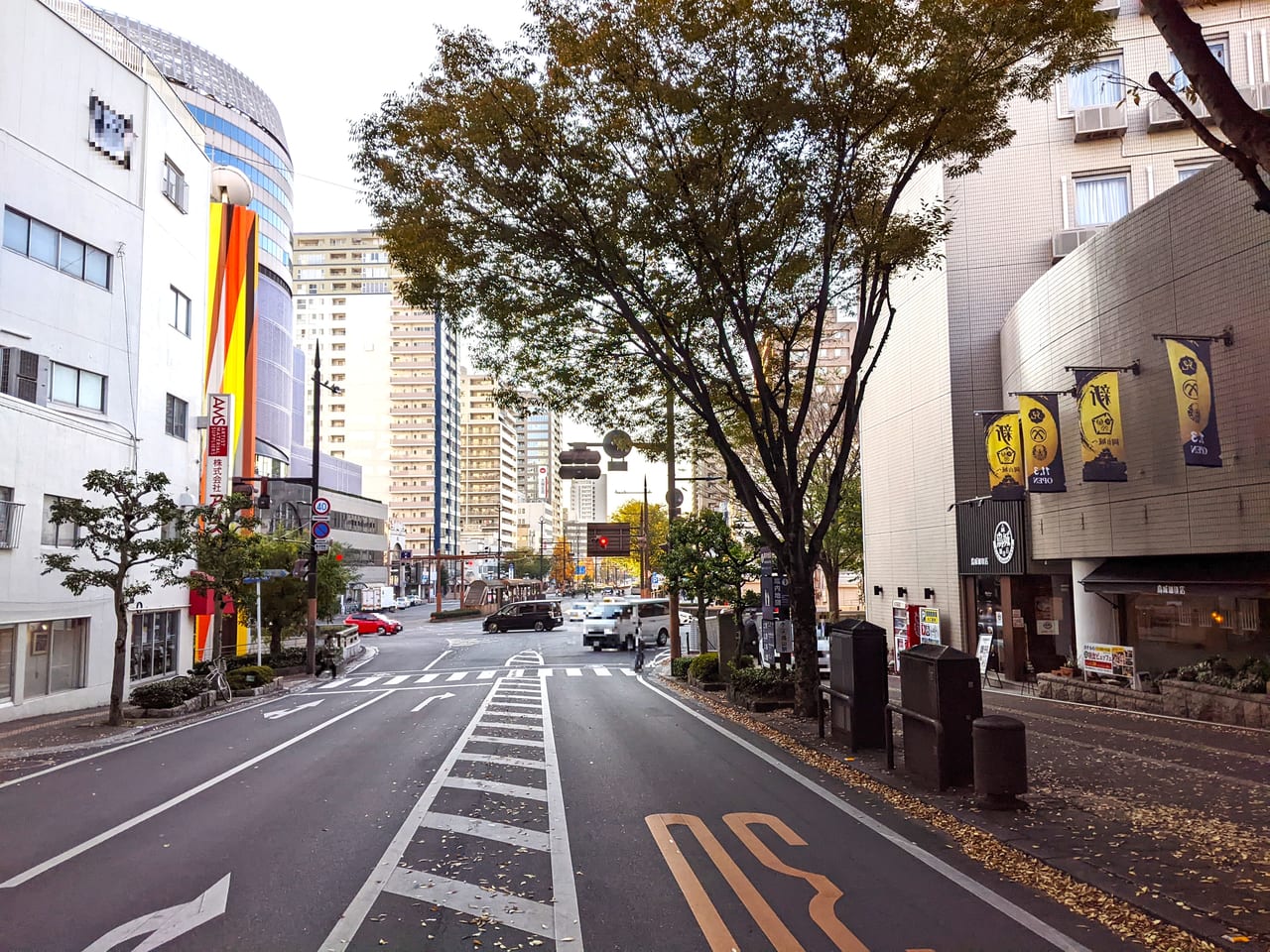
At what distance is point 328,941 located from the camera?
618cm

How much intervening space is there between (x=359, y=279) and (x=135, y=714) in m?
140

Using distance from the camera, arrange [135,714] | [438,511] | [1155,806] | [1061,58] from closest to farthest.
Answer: [1155,806] < [1061,58] < [135,714] < [438,511]

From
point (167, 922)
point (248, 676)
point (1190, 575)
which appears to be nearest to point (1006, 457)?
point (1190, 575)

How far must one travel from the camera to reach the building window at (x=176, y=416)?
1132 inches

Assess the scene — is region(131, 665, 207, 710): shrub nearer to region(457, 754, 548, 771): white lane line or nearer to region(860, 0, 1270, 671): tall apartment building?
region(457, 754, 548, 771): white lane line

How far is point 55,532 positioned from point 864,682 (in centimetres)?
1966

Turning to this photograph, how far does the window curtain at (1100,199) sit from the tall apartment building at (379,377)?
11924 centimetres

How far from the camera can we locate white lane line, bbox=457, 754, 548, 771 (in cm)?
1278

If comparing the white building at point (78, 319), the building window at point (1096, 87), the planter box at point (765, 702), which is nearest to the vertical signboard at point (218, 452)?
Result: the white building at point (78, 319)

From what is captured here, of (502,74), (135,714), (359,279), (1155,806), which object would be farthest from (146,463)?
(359,279)

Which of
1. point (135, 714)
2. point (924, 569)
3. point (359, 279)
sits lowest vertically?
point (135, 714)

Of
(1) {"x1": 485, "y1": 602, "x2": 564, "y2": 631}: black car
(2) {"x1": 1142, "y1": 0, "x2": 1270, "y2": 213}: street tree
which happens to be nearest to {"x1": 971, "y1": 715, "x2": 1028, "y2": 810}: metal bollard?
(2) {"x1": 1142, "y1": 0, "x2": 1270, "y2": 213}: street tree

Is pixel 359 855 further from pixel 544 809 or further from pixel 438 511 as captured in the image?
pixel 438 511

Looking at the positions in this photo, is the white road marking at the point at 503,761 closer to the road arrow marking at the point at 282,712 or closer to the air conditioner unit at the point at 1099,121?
the road arrow marking at the point at 282,712
